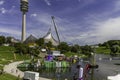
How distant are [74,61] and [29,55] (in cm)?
2734

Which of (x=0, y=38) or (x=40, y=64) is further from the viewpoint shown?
(x=0, y=38)

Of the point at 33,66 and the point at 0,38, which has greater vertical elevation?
the point at 0,38

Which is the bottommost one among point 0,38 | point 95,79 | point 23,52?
point 95,79

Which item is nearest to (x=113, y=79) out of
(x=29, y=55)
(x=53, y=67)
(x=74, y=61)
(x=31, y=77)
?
(x=31, y=77)

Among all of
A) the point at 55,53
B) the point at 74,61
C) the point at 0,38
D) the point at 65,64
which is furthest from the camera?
the point at 0,38

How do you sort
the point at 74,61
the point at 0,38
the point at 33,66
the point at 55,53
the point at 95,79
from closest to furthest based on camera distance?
the point at 95,79, the point at 33,66, the point at 74,61, the point at 55,53, the point at 0,38

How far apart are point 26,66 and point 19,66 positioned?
520cm

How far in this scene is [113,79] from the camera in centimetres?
3781

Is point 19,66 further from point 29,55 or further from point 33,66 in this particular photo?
point 29,55

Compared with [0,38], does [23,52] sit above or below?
below

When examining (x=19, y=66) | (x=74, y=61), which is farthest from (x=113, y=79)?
(x=74, y=61)

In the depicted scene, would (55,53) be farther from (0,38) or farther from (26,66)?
(0,38)

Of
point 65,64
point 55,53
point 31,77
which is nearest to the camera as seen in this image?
point 31,77

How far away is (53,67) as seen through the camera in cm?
9850
